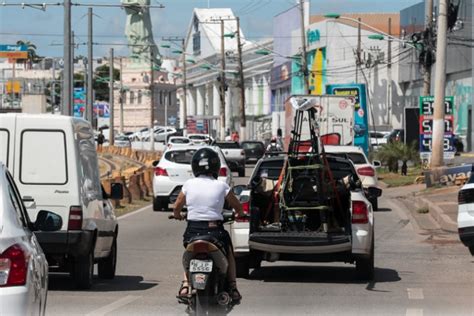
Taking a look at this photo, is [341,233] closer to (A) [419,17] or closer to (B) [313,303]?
(B) [313,303]

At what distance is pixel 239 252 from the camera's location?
47.6 feet

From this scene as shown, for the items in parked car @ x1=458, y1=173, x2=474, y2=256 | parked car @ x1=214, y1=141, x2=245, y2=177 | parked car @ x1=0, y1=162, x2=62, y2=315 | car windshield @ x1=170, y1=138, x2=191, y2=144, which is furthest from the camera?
car windshield @ x1=170, y1=138, x2=191, y2=144

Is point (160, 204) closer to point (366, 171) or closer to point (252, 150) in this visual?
point (366, 171)

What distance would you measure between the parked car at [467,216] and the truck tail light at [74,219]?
5891 millimetres

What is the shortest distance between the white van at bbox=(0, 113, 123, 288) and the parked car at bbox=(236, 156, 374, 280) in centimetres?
211

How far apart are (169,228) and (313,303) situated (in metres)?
12.0

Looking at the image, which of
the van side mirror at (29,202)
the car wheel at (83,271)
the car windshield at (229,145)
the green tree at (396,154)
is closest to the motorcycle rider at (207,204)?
the van side mirror at (29,202)

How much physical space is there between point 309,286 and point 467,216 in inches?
122

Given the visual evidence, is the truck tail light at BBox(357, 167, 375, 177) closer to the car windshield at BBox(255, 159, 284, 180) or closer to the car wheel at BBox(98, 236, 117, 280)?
the car windshield at BBox(255, 159, 284, 180)

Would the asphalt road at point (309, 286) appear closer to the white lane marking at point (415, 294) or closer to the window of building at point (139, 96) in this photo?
the white lane marking at point (415, 294)

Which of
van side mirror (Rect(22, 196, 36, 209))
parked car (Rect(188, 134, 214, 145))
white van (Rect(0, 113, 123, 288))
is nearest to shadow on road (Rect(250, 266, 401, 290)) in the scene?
white van (Rect(0, 113, 123, 288))

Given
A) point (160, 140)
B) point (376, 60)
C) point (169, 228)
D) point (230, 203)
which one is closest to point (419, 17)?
point (376, 60)

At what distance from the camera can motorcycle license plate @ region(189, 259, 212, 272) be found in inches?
369

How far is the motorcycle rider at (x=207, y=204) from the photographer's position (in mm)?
9766
